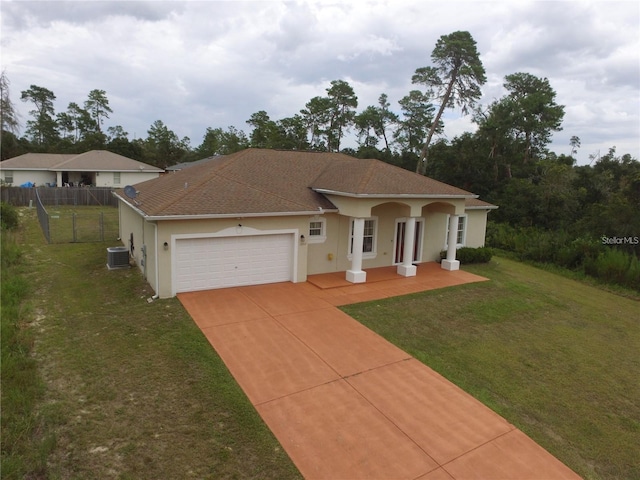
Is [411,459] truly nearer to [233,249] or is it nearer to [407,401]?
[407,401]

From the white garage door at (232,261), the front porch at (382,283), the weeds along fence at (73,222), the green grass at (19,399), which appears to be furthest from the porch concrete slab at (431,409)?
the weeds along fence at (73,222)

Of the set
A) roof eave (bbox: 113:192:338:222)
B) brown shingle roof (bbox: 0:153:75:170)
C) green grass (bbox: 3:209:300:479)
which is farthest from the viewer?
brown shingle roof (bbox: 0:153:75:170)

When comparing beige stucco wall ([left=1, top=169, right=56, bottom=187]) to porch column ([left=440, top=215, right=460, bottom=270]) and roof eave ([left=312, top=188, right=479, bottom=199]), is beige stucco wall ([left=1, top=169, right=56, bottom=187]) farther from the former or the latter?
porch column ([left=440, top=215, right=460, bottom=270])

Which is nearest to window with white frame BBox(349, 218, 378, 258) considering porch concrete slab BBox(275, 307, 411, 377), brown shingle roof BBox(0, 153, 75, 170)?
porch concrete slab BBox(275, 307, 411, 377)

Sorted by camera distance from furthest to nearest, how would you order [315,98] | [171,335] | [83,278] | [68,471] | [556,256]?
1. [315,98]
2. [556,256]
3. [83,278]
4. [171,335]
5. [68,471]

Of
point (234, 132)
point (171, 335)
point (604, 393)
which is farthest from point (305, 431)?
point (234, 132)

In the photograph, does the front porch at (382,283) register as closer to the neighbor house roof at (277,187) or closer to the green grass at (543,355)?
the green grass at (543,355)
